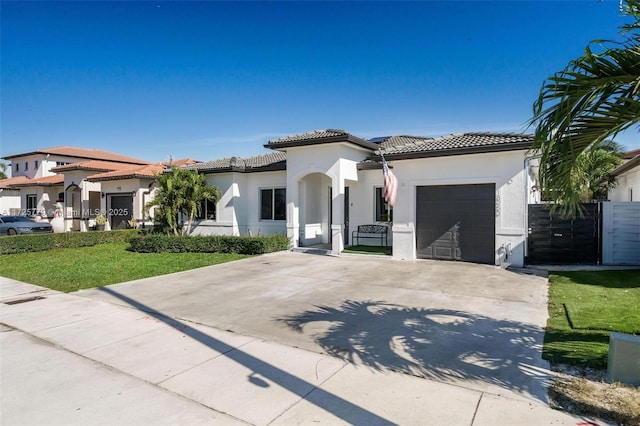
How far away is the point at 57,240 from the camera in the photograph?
17828 millimetres

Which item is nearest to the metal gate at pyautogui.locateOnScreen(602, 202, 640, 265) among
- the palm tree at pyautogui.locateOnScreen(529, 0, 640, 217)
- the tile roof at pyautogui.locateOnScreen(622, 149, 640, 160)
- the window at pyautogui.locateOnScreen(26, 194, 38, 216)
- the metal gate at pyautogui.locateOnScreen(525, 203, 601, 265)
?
the metal gate at pyautogui.locateOnScreen(525, 203, 601, 265)

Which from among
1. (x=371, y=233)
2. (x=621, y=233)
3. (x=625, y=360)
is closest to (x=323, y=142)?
(x=371, y=233)

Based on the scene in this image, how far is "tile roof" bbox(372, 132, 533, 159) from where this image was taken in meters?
11.8

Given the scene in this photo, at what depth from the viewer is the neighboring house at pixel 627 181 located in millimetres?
15925

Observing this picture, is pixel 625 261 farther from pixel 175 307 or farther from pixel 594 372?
pixel 175 307

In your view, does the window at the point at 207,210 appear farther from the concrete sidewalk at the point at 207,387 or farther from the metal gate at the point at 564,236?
the metal gate at the point at 564,236

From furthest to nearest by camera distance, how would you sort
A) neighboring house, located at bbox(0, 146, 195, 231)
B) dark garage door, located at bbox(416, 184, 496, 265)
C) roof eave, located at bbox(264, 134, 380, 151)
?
neighboring house, located at bbox(0, 146, 195, 231) < roof eave, located at bbox(264, 134, 380, 151) < dark garage door, located at bbox(416, 184, 496, 265)

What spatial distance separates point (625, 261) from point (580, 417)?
11.0 metres

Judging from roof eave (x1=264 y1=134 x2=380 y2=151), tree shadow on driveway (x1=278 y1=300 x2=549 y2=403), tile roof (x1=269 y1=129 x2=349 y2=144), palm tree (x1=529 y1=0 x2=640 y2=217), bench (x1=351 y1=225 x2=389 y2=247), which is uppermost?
tile roof (x1=269 y1=129 x2=349 y2=144)

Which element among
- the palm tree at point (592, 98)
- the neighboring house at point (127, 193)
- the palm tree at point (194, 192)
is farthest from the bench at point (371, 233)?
the neighboring house at point (127, 193)

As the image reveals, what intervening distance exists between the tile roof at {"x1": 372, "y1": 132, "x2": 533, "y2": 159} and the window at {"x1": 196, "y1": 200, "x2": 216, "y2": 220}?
11072 mm

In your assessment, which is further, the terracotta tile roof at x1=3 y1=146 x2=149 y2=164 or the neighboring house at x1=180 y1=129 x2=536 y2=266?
the terracotta tile roof at x1=3 y1=146 x2=149 y2=164

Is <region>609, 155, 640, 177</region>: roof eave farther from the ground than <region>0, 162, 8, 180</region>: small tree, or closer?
closer

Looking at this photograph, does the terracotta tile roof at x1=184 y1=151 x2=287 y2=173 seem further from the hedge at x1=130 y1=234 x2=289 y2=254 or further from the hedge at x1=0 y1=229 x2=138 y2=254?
the hedge at x1=0 y1=229 x2=138 y2=254
